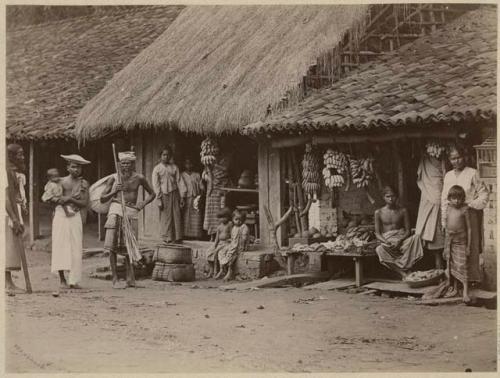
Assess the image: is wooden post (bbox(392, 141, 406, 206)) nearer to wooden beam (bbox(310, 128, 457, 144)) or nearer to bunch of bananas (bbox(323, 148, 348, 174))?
wooden beam (bbox(310, 128, 457, 144))

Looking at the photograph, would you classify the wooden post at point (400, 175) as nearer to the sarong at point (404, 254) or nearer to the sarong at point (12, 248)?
the sarong at point (404, 254)

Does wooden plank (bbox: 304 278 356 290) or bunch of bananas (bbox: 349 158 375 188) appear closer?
wooden plank (bbox: 304 278 356 290)

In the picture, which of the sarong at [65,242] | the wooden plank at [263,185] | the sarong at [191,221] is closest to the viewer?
the sarong at [65,242]

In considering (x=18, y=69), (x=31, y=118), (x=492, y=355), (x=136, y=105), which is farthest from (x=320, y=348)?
(x=18, y=69)

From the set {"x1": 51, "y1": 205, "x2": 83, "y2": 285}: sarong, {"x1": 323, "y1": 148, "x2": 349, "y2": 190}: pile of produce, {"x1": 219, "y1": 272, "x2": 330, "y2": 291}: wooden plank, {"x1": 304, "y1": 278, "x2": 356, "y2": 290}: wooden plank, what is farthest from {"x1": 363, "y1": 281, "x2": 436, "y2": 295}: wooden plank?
{"x1": 51, "y1": 205, "x2": 83, "y2": 285}: sarong

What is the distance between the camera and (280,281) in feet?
33.6

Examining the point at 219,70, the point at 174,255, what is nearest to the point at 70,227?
the point at 174,255

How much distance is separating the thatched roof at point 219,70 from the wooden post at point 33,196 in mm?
2160

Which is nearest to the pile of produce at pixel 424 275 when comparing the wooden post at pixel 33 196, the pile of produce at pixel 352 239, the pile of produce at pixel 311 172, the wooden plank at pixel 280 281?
the pile of produce at pixel 352 239

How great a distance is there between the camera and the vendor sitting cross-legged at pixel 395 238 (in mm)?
9531

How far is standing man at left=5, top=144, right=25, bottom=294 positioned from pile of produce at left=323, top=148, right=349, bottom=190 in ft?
12.2

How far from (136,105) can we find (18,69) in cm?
582

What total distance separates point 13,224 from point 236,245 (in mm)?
3263

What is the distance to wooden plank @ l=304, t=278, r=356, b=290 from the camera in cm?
984
